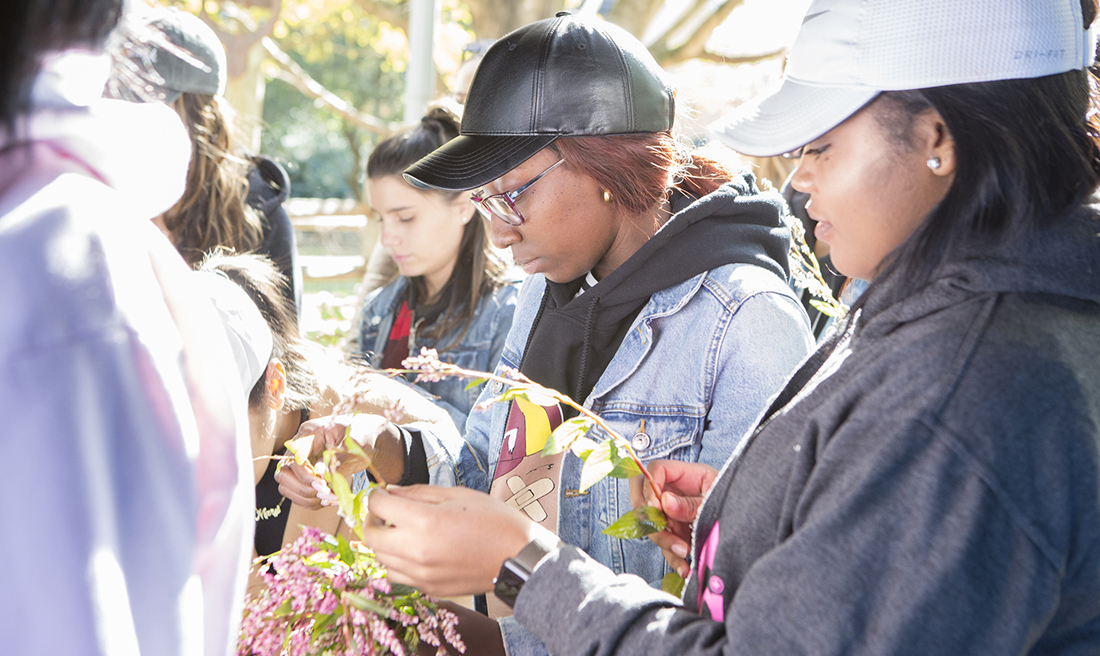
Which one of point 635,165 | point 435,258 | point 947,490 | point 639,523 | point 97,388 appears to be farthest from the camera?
point 435,258

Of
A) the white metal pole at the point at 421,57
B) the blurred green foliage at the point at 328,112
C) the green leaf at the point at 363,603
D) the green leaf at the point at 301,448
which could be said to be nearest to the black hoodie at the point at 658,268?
the green leaf at the point at 301,448

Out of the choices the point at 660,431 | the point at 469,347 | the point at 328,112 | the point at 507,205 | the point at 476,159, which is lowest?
the point at 328,112

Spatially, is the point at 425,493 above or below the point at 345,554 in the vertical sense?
above

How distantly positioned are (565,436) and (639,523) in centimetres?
21

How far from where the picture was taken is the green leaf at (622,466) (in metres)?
1.22

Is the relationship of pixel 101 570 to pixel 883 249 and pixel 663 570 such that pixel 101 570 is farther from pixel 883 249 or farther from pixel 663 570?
pixel 663 570

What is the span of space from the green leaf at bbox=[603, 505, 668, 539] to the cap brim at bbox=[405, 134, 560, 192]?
790mm

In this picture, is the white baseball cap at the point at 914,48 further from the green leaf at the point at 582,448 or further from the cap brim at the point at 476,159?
the cap brim at the point at 476,159

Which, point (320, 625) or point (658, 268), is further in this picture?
point (658, 268)

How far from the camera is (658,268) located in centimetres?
174

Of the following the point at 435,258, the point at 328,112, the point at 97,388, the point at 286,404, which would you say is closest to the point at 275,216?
the point at 435,258

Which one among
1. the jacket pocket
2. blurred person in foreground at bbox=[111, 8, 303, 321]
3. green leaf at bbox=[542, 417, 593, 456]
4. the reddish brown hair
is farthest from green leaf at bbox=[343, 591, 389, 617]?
blurred person in foreground at bbox=[111, 8, 303, 321]

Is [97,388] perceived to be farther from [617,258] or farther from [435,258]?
[435,258]

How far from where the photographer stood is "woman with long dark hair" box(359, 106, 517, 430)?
330cm
